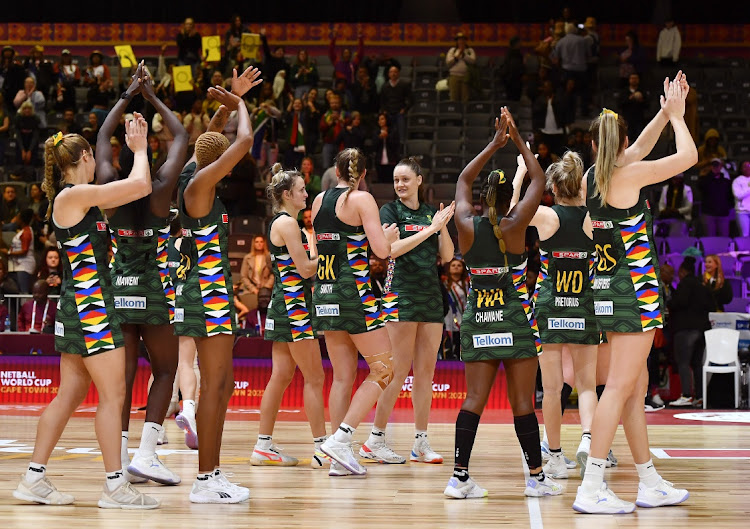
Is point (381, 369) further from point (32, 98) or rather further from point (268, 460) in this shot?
point (32, 98)

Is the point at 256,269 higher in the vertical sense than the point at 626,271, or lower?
lower

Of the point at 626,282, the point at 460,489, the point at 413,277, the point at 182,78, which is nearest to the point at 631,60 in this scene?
the point at 182,78

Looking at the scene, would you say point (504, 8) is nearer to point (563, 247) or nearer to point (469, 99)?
point (469, 99)

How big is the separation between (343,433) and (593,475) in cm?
176

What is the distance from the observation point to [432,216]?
766 centimetres

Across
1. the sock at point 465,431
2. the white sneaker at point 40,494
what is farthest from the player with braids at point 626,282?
the white sneaker at point 40,494

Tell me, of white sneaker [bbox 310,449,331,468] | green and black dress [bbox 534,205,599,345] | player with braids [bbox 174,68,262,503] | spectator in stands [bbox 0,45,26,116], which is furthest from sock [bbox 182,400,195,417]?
spectator in stands [bbox 0,45,26,116]

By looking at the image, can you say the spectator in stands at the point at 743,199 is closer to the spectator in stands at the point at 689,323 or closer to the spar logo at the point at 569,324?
the spectator in stands at the point at 689,323

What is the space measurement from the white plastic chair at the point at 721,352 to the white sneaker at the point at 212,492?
7.50m

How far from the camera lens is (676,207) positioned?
49.9ft

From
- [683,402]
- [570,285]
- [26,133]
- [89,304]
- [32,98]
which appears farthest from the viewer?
[32,98]

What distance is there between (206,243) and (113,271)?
0.78 meters

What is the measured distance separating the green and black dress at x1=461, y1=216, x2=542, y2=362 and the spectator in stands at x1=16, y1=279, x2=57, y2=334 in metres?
7.50

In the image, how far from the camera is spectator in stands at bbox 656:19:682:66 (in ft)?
61.6
